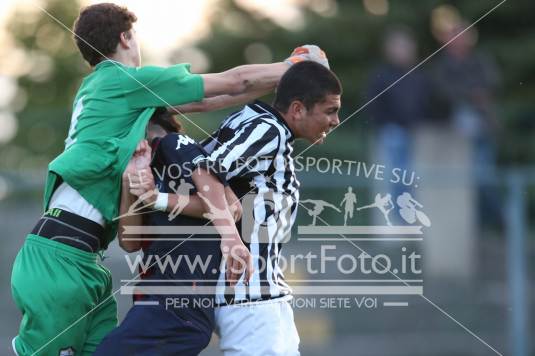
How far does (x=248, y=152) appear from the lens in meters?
4.63

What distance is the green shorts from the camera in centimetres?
466

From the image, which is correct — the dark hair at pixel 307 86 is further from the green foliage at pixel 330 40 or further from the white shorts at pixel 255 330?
the green foliage at pixel 330 40

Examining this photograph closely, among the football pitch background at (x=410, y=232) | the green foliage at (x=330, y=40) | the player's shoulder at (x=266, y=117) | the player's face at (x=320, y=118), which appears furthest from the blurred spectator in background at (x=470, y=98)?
the player's shoulder at (x=266, y=117)

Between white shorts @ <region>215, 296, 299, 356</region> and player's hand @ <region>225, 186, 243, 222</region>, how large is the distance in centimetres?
39

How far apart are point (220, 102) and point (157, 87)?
0.53m

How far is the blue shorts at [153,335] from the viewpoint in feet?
14.9

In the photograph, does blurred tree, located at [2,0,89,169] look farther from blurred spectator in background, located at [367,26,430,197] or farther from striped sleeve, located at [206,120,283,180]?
striped sleeve, located at [206,120,283,180]

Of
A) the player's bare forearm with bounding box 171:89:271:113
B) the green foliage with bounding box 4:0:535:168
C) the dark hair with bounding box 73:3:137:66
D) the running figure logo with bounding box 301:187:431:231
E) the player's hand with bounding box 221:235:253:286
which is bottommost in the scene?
the player's hand with bounding box 221:235:253:286

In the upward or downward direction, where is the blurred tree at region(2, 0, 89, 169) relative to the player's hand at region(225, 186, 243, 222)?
upward

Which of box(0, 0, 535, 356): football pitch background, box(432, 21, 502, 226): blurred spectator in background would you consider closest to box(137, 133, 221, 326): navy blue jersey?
box(0, 0, 535, 356): football pitch background

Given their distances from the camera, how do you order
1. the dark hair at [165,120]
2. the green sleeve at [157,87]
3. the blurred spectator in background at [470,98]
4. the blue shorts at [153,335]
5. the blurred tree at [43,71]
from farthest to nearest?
the blurred tree at [43,71], the blurred spectator in background at [470,98], the dark hair at [165,120], the green sleeve at [157,87], the blue shorts at [153,335]

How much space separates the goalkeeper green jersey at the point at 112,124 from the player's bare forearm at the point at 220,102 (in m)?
0.18

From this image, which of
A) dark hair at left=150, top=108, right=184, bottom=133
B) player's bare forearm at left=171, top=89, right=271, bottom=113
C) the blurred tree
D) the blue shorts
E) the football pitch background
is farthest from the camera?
the blurred tree

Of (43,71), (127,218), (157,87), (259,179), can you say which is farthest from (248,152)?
(43,71)
